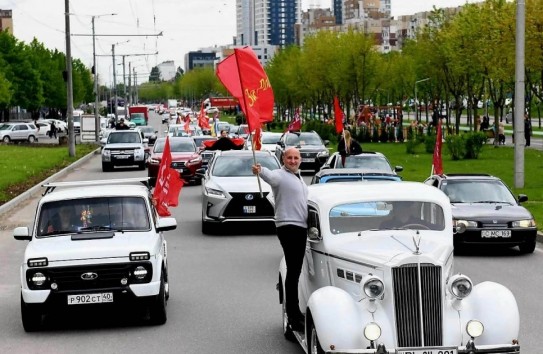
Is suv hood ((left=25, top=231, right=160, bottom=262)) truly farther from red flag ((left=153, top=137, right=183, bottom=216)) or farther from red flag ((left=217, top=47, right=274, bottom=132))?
red flag ((left=153, top=137, right=183, bottom=216))

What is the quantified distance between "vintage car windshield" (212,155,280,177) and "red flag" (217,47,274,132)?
8206 mm

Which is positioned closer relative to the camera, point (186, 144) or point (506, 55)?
point (186, 144)

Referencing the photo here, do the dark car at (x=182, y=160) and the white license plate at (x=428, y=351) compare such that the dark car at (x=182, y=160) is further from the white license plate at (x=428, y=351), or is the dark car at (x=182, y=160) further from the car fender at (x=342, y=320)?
the white license plate at (x=428, y=351)

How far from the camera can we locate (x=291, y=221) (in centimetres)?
1064

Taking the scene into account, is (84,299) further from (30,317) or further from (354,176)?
(354,176)

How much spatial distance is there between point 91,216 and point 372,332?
17.6 ft

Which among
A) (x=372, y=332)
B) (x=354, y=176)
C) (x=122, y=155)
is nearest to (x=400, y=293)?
(x=372, y=332)

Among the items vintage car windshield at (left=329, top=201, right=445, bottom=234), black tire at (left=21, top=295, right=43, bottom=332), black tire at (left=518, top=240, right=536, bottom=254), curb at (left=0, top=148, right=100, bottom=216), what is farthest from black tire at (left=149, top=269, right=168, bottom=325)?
curb at (left=0, top=148, right=100, bottom=216)

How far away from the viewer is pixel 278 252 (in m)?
19.4

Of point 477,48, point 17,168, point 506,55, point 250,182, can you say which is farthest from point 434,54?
point 250,182

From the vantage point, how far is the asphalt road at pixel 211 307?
1144 centimetres

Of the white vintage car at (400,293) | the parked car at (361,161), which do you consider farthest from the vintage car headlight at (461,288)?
the parked car at (361,161)

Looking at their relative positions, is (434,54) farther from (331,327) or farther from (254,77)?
(331,327)

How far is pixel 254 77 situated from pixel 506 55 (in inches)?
1259
